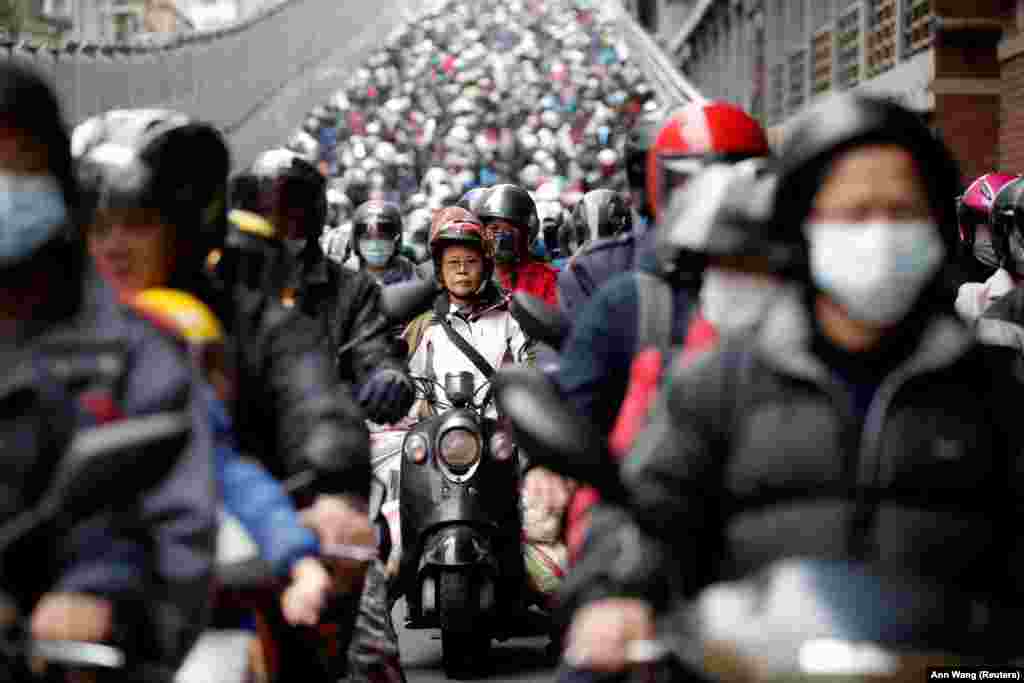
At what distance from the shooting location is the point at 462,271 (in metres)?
10.2

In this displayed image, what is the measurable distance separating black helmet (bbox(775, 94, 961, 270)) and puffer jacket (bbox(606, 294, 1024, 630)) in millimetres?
174

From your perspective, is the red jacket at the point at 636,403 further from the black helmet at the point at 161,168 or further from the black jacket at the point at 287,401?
the black helmet at the point at 161,168

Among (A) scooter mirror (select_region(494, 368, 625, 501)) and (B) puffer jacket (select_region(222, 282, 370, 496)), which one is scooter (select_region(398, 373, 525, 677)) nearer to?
(B) puffer jacket (select_region(222, 282, 370, 496))

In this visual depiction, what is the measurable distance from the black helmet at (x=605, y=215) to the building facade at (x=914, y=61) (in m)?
2.22

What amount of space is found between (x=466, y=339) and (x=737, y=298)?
6057mm

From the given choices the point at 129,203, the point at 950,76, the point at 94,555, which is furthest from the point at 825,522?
the point at 950,76

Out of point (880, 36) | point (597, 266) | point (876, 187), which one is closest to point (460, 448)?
point (597, 266)

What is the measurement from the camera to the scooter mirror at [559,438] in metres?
3.92

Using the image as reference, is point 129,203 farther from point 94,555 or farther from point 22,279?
point 94,555

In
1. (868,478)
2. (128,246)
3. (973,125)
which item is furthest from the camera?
(973,125)

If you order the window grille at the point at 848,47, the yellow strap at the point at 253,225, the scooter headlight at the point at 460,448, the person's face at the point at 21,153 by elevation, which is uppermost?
the window grille at the point at 848,47

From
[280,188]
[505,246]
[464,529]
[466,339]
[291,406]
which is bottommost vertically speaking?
[464,529]

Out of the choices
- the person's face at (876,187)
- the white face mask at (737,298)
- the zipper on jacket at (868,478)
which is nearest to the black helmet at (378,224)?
the white face mask at (737,298)

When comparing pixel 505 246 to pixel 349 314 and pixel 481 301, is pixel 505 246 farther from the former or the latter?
pixel 349 314
